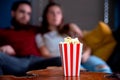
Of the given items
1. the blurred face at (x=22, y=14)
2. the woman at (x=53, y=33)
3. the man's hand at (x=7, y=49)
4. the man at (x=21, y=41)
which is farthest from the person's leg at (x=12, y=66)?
the blurred face at (x=22, y=14)

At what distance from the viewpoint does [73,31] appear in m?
2.89

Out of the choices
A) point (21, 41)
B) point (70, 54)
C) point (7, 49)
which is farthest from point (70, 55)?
point (21, 41)

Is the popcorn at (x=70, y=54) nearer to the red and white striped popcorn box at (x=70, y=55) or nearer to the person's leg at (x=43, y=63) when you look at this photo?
the red and white striped popcorn box at (x=70, y=55)

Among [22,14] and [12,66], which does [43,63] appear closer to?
[12,66]

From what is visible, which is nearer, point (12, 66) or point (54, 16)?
point (12, 66)

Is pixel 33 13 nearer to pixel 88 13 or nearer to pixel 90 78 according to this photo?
pixel 88 13

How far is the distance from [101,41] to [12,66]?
3.78ft

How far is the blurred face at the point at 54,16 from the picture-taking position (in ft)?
9.46

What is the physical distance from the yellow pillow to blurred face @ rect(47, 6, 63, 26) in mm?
404

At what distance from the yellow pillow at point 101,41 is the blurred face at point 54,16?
0.40m

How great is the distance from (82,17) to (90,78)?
2.29 meters

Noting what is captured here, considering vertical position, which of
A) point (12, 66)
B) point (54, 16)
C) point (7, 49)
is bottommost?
point (12, 66)

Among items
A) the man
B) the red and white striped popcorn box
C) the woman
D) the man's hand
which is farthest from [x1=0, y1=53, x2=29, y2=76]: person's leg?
the red and white striped popcorn box

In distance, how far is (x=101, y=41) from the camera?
3025mm
